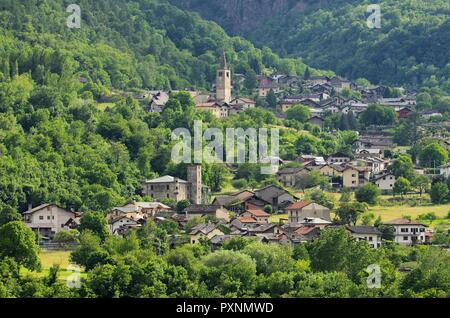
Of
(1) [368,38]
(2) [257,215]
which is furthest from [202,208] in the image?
(1) [368,38]

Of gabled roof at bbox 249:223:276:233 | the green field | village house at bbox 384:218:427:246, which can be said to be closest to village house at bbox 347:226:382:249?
village house at bbox 384:218:427:246

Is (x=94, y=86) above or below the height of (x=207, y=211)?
above

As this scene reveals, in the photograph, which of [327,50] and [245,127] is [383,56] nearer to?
[327,50]

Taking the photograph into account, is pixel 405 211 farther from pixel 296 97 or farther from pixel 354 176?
pixel 296 97

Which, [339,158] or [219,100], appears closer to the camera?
[339,158]

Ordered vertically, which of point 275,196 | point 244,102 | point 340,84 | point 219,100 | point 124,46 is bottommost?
point 275,196

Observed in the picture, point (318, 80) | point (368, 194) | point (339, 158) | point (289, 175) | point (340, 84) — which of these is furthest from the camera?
point (318, 80)

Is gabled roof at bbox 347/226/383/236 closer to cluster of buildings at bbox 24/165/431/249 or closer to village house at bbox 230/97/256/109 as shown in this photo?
cluster of buildings at bbox 24/165/431/249
